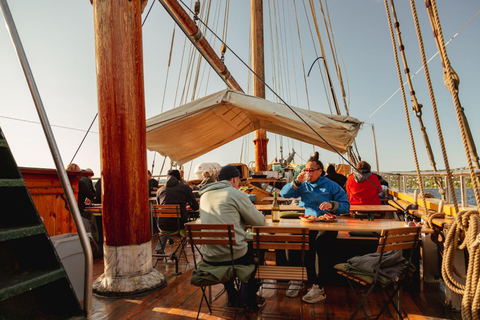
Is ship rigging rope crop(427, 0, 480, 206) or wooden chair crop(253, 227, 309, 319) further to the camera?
wooden chair crop(253, 227, 309, 319)

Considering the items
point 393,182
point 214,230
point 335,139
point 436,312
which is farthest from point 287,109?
point 393,182

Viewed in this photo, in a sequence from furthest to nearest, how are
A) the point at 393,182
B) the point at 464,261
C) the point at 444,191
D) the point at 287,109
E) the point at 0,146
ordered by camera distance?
the point at 393,182 → the point at 287,109 → the point at 444,191 → the point at 464,261 → the point at 0,146

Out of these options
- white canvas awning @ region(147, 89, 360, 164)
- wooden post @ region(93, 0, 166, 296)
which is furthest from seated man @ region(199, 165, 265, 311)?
white canvas awning @ region(147, 89, 360, 164)

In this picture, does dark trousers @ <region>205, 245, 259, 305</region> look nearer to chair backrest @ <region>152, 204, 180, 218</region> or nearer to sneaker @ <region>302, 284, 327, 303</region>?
sneaker @ <region>302, 284, 327, 303</region>

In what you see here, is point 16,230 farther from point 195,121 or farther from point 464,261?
point 195,121

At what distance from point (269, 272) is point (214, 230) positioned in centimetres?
56

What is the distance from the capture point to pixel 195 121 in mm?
5520

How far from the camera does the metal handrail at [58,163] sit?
1271 mm

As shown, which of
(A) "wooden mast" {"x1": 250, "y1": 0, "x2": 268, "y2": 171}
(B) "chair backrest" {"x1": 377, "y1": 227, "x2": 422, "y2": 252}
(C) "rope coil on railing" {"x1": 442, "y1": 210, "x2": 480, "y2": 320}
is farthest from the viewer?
(A) "wooden mast" {"x1": 250, "y1": 0, "x2": 268, "y2": 171}

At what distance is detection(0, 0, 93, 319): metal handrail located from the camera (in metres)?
1.27

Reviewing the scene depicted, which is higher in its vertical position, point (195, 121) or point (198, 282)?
point (195, 121)

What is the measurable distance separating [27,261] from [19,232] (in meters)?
0.17

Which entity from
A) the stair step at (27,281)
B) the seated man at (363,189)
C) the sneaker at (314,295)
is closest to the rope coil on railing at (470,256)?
the sneaker at (314,295)

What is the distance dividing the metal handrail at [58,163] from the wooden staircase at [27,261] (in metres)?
0.08
